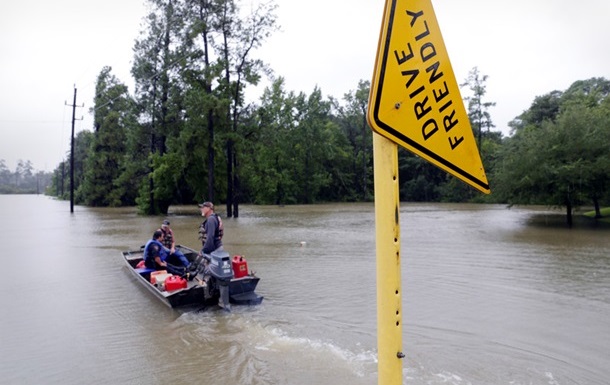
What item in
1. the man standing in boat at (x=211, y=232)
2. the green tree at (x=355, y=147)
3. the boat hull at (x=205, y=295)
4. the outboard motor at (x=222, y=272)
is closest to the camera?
the outboard motor at (x=222, y=272)

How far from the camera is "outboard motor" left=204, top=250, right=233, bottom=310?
845cm

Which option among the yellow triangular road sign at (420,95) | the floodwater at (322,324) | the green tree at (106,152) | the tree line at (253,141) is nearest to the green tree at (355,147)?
the tree line at (253,141)

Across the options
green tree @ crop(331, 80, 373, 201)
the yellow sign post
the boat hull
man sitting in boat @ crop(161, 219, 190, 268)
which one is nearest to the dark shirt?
the boat hull

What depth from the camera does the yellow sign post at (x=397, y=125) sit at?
170 centimetres

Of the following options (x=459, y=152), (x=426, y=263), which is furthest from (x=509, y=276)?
(x=459, y=152)

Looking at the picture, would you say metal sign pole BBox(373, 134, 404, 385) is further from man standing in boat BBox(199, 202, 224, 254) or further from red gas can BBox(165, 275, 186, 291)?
red gas can BBox(165, 275, 186, 291)

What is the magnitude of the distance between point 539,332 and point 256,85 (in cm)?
2722

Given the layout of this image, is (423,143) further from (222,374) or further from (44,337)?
(44,337)

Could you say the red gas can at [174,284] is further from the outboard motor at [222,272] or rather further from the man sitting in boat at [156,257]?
the man sitting in boat at [156,257]

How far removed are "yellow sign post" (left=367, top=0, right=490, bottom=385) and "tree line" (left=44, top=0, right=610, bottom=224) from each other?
2337 cm

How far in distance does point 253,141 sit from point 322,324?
26.2m

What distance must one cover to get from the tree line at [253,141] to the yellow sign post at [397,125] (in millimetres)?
23366

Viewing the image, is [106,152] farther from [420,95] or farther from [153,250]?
[420,95]

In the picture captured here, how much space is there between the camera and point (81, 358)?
6.78 metres
